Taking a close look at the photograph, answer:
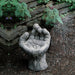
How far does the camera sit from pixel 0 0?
6176 mm

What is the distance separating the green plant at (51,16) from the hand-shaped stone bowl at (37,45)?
1.10 meters

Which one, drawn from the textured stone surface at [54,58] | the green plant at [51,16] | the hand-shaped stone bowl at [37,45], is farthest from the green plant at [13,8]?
the textured stone surface at [54,58]

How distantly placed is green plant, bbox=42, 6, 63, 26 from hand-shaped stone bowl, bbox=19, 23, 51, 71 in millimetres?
1102

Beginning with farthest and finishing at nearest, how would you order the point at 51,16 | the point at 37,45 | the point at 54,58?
the point at 51,16
the point at 54,58
the point at 37,45

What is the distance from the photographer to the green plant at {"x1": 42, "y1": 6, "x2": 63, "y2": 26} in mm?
6438

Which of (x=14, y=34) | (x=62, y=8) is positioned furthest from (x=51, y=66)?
(x=62, y=8)

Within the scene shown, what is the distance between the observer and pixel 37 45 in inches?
Answer: 211

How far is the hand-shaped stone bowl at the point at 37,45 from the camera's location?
199 inches

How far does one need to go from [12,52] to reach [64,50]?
5.12 ft

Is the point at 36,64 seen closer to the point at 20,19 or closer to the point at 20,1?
the point at 20,19

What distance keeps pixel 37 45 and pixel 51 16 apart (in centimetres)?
147

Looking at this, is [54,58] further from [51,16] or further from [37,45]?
[51,16]

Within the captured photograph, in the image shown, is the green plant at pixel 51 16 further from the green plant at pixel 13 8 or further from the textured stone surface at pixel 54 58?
the green plant at pixel 13 8

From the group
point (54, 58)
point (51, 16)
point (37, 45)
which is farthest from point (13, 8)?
point (54, 58)
